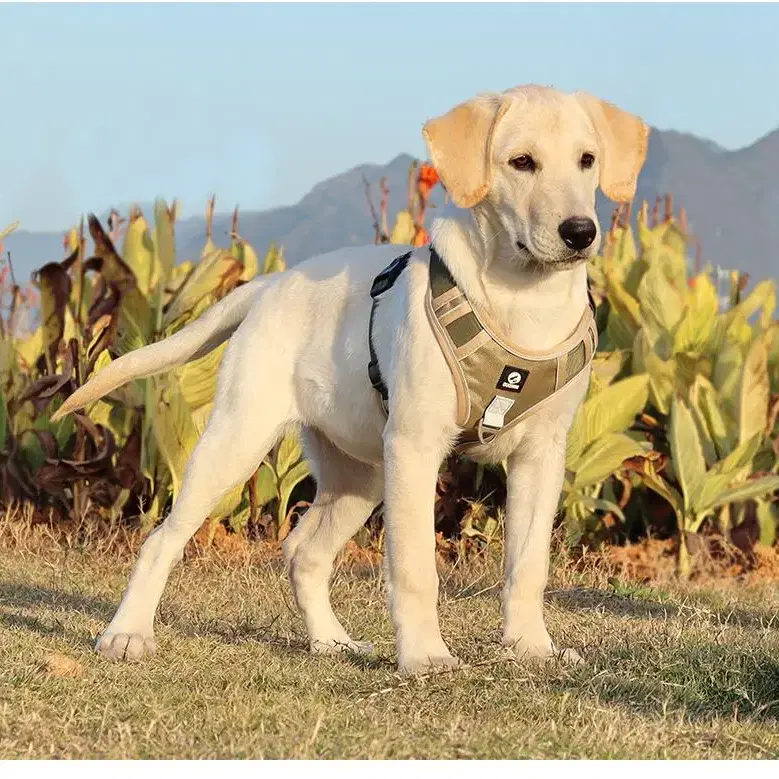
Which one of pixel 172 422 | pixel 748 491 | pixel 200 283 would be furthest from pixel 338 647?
pixel 748 491

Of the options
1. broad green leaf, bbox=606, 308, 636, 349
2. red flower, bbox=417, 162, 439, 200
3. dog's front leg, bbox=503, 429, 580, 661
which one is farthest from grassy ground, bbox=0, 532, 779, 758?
red flower, bbox=417, 162, 439, 200

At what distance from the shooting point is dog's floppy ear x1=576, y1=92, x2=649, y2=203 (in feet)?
13.1

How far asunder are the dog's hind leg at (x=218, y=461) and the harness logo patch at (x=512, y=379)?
773 millimetres

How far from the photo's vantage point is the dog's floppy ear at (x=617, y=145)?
157 inches

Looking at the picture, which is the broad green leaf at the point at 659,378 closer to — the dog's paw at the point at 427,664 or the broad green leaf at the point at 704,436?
the broad green leaf at the point at 704,436

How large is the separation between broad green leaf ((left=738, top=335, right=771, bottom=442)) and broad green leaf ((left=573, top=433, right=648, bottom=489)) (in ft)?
1.96

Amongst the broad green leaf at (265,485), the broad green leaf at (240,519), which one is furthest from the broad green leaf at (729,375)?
the broad green leaf at (240,519)

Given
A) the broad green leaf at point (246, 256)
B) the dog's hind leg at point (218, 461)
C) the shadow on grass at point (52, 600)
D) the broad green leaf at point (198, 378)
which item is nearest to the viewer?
the dog's hind leg at point (218, 461)

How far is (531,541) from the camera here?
4121mm

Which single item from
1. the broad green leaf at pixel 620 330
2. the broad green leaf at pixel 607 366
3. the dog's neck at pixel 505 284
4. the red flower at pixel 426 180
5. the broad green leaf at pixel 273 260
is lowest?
the broad green leaf at pixel 607 366

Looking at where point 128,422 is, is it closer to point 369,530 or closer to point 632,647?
point 369,530

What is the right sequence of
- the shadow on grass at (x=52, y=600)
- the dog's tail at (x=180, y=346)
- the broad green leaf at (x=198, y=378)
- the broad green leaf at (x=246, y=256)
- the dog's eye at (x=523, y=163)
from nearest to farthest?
the dog's eye at (x=523, y=163) < the dog's tail at (x=180, y=346) < the shadow on grass at (x=52, y=600) < the broad green leaf at (x=198, y=378) < the broad green leaf at (x=246, y=256)

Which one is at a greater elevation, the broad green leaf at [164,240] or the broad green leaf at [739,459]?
the broad green leaf at [164,240]

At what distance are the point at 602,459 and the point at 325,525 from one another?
219cm
